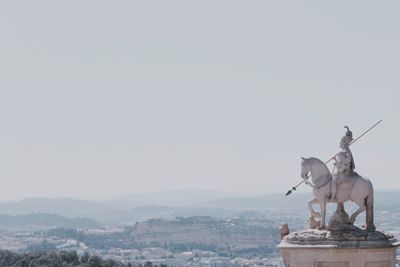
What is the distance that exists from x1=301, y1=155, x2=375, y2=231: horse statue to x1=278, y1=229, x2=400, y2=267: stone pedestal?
0.33m

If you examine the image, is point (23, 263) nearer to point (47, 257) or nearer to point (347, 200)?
point (47, 257)

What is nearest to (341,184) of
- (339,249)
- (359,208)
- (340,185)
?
(340,185)

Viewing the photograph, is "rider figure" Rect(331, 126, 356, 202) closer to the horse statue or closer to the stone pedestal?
the horse statue

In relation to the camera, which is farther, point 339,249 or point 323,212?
point 323,212

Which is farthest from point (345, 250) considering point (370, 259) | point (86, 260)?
point (86, 260)

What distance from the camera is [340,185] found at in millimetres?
19969

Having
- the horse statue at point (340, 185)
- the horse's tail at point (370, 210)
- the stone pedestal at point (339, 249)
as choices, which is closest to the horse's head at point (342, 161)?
the horse statue at point (340, 185)

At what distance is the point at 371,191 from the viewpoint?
19938mm

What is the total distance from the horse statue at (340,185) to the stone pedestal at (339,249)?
332 mm

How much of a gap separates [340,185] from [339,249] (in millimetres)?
1187

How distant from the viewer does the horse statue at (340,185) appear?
65.2ft

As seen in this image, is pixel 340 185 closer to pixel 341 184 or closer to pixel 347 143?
pixel 341 184

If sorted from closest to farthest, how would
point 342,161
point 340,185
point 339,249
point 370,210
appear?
point 339,249
point 342,161
point 340,185
point 370,210

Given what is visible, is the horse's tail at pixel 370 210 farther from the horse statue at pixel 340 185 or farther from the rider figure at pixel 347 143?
the rider figure at pixel 347 143
